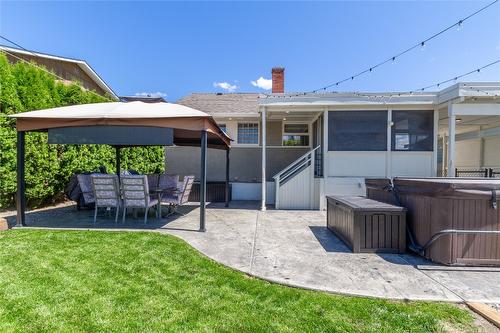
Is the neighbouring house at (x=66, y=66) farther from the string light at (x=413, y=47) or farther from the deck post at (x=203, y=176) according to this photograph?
the string light at (x=413, y=47)

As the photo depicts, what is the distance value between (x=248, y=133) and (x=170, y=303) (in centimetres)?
934

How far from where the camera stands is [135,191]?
19.6 ft

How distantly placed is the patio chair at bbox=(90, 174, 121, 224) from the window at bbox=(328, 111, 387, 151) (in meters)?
6.26

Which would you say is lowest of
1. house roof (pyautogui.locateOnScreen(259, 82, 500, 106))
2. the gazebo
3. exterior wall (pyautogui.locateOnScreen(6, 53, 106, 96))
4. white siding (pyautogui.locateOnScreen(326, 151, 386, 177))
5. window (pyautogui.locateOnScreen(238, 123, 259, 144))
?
white siding (pyautogui.locateOnScreen(326, 151, 386, 177))

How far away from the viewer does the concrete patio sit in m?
3.09

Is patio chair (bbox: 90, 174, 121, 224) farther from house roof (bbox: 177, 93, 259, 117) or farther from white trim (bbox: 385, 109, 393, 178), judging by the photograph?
white trim (bbox: 385, 109, 393, 178)

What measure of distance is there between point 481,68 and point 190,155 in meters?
10.5

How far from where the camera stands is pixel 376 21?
9.27 m

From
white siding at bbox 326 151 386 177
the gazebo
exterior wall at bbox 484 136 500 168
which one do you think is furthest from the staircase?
exterior wall at bbox 484 136 500 168

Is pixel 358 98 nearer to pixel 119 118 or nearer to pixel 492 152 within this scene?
pixel 119 118

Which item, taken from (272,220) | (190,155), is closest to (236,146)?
(190,155)

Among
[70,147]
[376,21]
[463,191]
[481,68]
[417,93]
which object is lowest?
[463,191]

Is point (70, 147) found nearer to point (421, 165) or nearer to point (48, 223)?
point (48, 223)

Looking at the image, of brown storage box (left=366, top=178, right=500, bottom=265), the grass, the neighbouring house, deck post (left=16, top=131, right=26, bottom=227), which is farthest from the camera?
the neighbouring house
